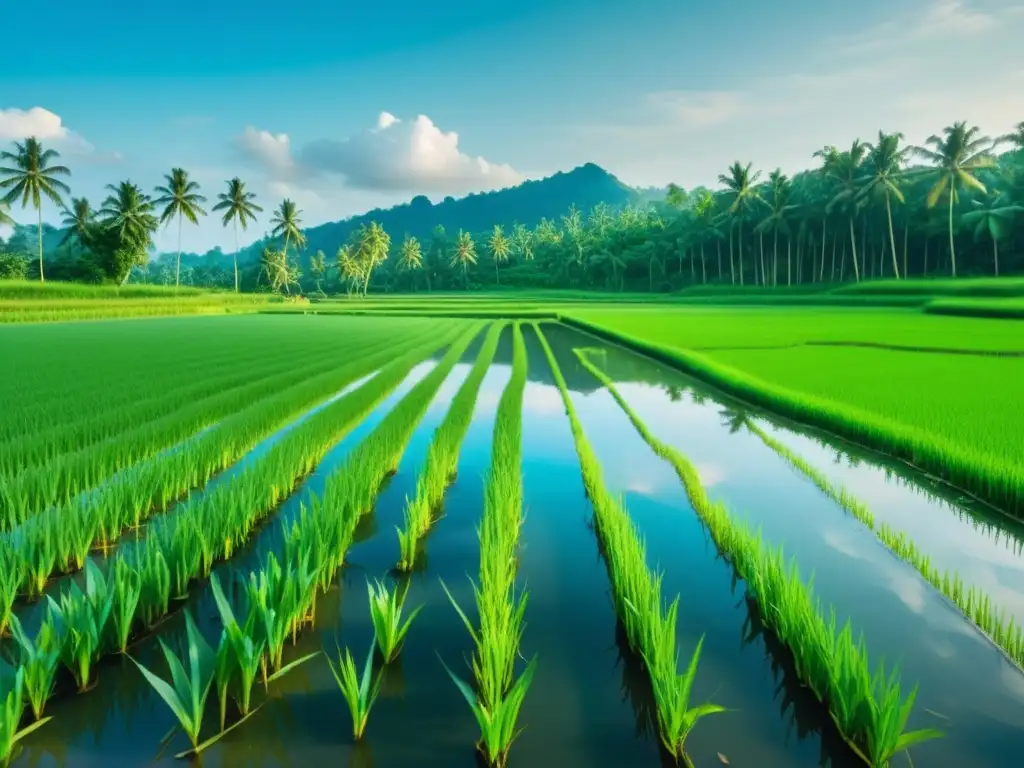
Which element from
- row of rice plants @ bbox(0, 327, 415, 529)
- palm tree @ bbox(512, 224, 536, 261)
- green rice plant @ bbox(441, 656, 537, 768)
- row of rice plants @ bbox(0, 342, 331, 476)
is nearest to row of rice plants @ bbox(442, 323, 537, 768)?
green rice plant @ bbox(441, 656, 537, 768)

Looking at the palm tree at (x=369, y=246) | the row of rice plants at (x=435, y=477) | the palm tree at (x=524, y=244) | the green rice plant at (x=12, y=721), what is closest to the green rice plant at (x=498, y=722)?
the green rice plant at (x=12, y=721)

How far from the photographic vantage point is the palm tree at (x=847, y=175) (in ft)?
173

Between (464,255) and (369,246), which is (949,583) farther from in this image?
(464,255)

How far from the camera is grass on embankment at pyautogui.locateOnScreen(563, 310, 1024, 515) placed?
618 centimetres

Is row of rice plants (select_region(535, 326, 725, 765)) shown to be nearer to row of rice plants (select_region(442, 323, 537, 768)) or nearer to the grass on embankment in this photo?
row of rice plants (select_region(442, 323, 537, 768))

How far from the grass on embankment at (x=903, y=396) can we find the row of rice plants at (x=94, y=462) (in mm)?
7872

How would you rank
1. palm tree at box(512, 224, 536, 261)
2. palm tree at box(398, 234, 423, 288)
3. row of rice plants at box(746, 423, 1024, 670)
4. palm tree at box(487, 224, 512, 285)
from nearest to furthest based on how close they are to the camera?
row of rice plants at box(746, 423, 1024, 670) < palm tree at box(487, 224, 512, 285) < palm tree at box(398, 234, 423, 288) < palm tree at box(512, 224, 536, 261)

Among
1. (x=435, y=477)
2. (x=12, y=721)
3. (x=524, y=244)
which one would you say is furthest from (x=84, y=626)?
(x=524, y=244)

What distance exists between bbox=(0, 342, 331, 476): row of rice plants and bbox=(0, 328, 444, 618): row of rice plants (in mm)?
1208

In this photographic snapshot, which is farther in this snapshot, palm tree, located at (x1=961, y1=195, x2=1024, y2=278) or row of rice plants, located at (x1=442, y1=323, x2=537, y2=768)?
palm tree, located at (x1=961, y1=195, x2=1024, y2=278)

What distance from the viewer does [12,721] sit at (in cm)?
230

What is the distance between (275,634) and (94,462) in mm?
4293

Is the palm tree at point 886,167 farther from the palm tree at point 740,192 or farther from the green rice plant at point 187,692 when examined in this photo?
the green rice plant at point 187,692

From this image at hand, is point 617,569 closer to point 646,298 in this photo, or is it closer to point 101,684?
point 101,684
